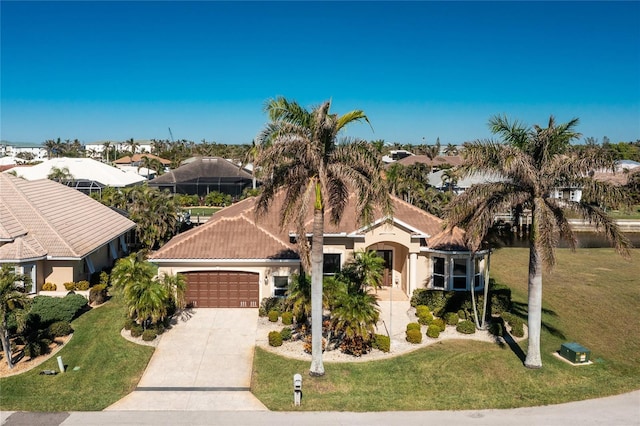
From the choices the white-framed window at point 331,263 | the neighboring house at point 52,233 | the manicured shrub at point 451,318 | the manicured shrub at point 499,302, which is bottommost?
the manicured shrub at point 451,318

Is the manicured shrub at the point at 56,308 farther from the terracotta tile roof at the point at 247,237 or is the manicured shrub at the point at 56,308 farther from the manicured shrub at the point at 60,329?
the terracotta tile roof at the point at 247,237

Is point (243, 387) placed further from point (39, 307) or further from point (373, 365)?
point (39, 307)

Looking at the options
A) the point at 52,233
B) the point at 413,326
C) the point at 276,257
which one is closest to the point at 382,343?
the point at 413,326

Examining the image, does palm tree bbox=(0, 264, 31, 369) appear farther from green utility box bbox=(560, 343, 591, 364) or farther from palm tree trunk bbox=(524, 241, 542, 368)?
green utility box bbox=(560, 343, 591, 364)

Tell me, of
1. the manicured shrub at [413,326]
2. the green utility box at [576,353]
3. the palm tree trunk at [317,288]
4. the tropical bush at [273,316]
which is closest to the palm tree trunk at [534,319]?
the green utility box at [576,353]

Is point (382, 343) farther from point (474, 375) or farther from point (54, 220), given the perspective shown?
point (54, 220)

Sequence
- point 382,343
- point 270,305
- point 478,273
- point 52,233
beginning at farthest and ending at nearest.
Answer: point 52,233
point 478,273
point 270,305
point 382,343

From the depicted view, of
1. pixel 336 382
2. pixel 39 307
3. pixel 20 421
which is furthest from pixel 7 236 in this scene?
pixel 336 382
